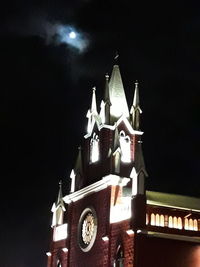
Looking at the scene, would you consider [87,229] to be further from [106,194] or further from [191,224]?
[191,224]

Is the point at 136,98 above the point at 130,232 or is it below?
above

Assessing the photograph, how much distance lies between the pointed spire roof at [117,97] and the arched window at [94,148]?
8.03 ft

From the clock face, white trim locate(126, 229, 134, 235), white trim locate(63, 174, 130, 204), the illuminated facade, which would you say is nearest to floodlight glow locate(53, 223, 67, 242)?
the illuminated facade

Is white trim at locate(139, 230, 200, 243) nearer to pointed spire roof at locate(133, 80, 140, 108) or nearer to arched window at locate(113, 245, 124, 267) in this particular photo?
arched window at locate(113, 245, 124, 267)

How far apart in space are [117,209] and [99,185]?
11.9ft

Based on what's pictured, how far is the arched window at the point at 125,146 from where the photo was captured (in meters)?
50.1

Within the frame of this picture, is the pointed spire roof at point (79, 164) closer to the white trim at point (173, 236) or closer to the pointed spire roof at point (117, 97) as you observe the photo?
the pointed spire roof at point (117, 97)

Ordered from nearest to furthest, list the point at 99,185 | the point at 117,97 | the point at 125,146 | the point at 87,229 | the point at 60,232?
1. the point at 99,185
2. the point at 87,229
3. the point at 125,146
4. the point at 117,97
5. the point at 60,232

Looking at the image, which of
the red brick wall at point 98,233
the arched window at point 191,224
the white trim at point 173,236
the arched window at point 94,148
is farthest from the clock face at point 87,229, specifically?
the arched window at point 191,224

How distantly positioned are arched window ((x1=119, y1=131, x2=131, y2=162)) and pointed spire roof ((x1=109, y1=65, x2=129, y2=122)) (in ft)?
5.31

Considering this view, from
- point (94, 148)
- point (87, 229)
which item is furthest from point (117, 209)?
point (94, 148)

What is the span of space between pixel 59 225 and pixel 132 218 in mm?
13538

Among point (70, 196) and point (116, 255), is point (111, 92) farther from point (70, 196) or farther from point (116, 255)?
point (116, 255)

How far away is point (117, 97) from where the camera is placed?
52.4 metres
